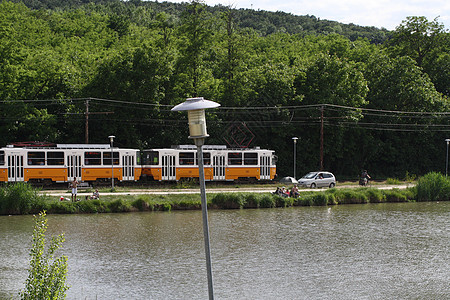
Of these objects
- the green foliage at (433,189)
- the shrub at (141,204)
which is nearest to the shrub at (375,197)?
the green foliage at (433,189)

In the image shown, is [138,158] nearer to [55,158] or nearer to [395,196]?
[55,158]

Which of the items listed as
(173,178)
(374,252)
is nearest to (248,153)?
(173,178)

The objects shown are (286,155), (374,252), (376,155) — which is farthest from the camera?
(376,155)

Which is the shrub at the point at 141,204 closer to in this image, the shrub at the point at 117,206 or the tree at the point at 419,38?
the shrub at the point at 117,206

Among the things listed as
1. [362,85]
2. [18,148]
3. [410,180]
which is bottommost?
[410,180]

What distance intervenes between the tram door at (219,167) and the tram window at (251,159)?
7.37ft

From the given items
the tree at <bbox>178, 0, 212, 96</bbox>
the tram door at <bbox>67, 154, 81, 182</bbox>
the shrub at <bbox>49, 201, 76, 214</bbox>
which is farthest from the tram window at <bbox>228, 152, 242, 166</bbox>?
the shrub at <bbox>49, 201, 76, 214</bbox>

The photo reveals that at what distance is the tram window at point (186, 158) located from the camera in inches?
1804

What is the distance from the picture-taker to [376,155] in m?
60.9

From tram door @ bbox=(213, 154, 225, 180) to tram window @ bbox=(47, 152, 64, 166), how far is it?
12.3 m

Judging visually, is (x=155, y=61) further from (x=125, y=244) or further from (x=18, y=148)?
(x=125, y=244)

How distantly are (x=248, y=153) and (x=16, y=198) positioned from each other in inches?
852

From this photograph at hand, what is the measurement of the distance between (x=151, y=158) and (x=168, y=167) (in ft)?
5.67

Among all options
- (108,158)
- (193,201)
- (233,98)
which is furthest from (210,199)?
(233,98)
